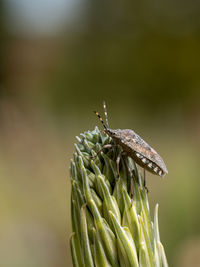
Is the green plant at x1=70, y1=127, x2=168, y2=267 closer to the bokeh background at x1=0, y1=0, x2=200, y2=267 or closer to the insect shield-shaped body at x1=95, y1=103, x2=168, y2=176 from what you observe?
the insect shield-shaped body at x1=95, y1=103, x2=168, y2=176

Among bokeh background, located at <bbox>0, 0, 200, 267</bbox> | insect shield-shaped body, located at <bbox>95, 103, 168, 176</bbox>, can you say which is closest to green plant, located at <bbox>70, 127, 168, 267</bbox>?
insect shield-shaped body, located at <bbox>95, 103, 168, 176</bbox>

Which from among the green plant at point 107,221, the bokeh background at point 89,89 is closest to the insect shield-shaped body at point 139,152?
the green plant at point 107,221

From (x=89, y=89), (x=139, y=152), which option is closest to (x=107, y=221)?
(x=139, y=152)

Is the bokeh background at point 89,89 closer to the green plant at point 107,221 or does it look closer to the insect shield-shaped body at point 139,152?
the insect shield-shaped body at point 139,152

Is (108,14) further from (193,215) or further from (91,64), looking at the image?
(193,215)

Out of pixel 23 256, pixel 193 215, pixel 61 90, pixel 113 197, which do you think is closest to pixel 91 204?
pixel 113 197

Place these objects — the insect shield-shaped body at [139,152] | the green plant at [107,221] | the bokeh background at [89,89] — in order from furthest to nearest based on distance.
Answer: the bokeh background at [89,89], the insect shield-shaped body at [139,152], the green plant at [107,221]

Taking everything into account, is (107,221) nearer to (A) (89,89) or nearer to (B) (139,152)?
(B) (139,152)
